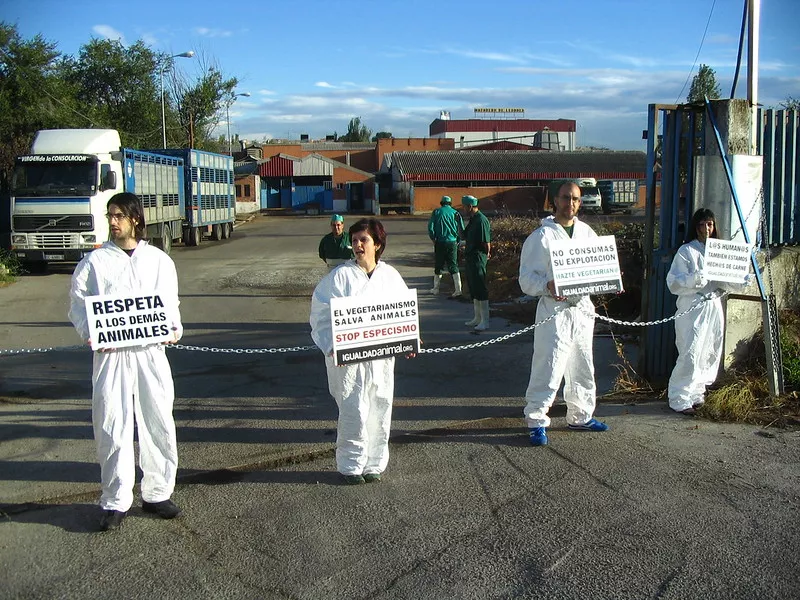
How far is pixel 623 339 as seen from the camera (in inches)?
378

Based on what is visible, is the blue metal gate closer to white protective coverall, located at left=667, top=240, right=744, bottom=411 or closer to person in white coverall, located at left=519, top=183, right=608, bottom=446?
white protective coverall, located at left=667, top=240, right=744, bottom=411

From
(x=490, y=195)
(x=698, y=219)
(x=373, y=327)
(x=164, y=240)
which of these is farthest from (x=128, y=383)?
(x=490, y=195)

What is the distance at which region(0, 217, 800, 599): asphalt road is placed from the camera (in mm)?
3885

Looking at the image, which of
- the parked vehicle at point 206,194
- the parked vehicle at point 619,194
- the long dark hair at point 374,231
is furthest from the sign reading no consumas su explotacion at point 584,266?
the parked vehicle at point 619,194

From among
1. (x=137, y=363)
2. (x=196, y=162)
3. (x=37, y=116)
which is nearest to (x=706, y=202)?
(x=137, y=363)

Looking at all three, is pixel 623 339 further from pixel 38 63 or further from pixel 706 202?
pixel 38 63

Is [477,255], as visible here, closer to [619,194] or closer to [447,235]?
[447,235]

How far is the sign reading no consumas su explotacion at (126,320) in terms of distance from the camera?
4.41 metres

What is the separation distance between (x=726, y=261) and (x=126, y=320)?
4.89 meters

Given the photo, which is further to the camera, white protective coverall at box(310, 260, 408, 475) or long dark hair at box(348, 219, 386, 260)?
long dark hair at box(348, 219, 386, 260)

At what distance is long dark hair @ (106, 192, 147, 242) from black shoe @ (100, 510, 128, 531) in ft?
5.35

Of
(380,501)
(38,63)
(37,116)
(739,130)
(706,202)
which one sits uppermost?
(38,63)

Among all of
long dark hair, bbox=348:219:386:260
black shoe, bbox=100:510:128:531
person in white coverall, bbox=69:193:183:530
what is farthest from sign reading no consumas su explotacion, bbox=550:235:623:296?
black shoe, bbox=100:510:128:531

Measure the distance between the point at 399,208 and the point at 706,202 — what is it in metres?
49.6
